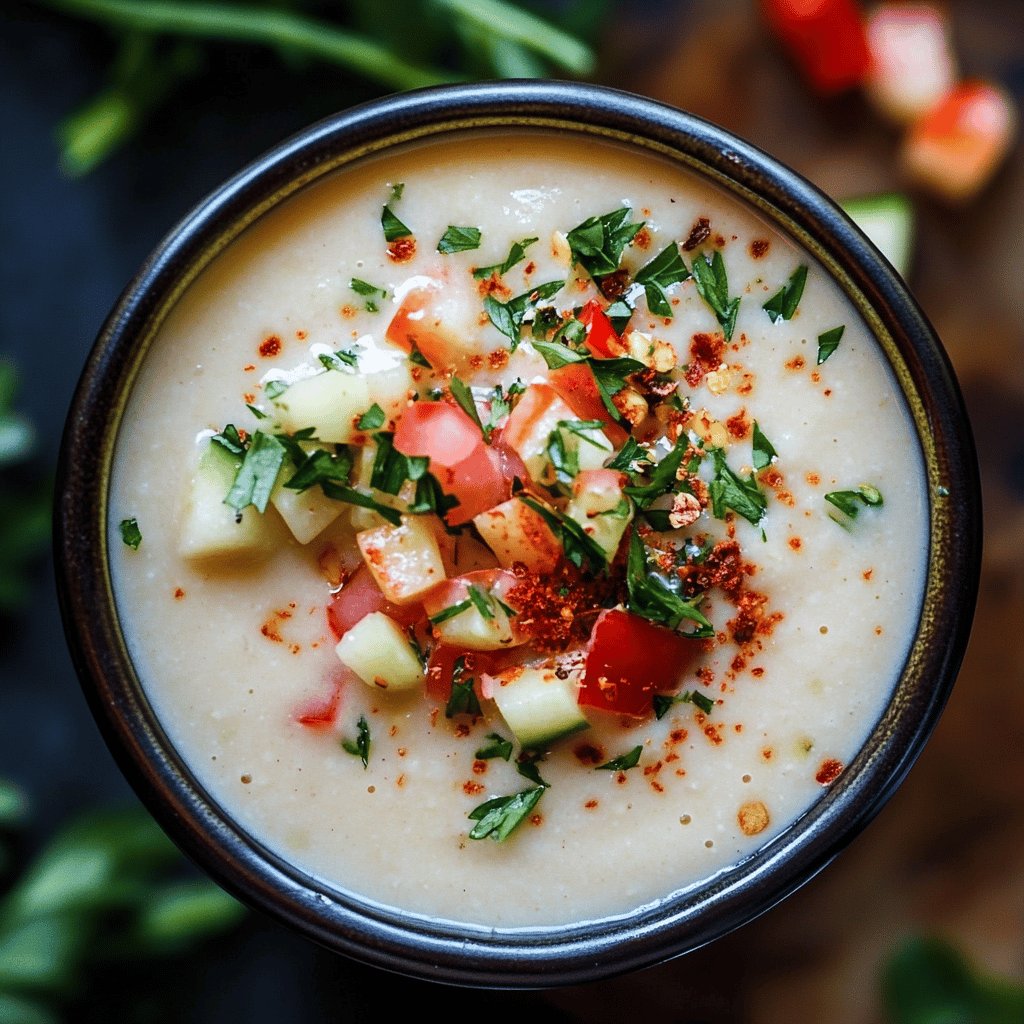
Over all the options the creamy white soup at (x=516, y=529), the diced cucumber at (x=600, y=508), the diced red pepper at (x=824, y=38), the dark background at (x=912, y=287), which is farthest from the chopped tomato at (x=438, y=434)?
the diced red pepper at (x=824, y=38)

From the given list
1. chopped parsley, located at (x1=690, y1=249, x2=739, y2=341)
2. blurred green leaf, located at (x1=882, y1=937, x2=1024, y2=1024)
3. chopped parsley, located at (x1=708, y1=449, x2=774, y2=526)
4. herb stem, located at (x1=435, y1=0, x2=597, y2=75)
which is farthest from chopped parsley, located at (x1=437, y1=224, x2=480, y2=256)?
blurred green leaf, located at (x1=882, y1=937, x2=1024, y2=1024)

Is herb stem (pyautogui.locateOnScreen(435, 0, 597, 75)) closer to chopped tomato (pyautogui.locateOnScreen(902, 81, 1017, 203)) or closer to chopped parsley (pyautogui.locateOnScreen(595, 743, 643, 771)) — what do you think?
chopped tomato (pyautogui.locateOnScreen(902, 81, 1017, 203))

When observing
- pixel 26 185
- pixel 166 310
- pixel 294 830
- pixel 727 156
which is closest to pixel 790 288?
pixel 727 156

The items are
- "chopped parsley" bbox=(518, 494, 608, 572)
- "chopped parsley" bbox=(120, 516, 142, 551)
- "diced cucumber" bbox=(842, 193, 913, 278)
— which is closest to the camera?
"chopped parsley" bbox=(518, 494, 608, 572)

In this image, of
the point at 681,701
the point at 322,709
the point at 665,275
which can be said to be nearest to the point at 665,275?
the point at 665,275

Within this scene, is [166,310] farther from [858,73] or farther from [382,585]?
[858,73]

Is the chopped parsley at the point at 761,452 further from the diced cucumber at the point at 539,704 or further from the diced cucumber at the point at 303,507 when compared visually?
the diced cucumber at the point at 303,507
